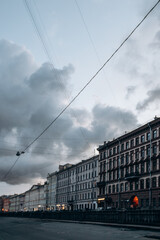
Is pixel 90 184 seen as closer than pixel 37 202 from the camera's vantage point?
Yes

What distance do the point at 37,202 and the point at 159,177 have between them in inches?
4228

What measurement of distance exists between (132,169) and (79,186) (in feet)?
112

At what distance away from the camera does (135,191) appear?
63156 millimetres

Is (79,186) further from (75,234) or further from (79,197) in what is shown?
(75,234)

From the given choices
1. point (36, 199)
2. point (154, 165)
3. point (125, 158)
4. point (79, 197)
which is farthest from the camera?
point (36, 199)

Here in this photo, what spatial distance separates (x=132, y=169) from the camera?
65.9 m

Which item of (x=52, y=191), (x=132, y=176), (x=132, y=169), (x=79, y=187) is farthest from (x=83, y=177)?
(x=52, y=191)

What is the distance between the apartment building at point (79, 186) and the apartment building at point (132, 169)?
18.5 feet

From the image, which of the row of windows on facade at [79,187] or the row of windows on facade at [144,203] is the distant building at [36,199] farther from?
the row of windows on facade at [144,203]

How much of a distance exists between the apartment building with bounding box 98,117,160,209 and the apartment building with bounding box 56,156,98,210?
5.63 metres

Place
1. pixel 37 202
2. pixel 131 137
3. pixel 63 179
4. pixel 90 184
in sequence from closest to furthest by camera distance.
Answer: pixel 131 137 → pixel 90 184 → pixel 63 179 → pixel 37 202

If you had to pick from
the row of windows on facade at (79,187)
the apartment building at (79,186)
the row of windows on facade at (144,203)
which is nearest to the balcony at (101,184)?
the apartment building at (79,186)

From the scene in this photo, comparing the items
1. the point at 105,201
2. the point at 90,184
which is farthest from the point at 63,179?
the point at 105,201

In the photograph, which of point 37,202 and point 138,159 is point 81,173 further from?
point 37,202
